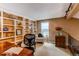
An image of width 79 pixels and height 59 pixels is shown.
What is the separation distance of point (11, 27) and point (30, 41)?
1.52ft

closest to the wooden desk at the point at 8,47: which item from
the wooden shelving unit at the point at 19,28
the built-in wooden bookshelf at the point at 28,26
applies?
the wooden shelving unit at the point at 19,28

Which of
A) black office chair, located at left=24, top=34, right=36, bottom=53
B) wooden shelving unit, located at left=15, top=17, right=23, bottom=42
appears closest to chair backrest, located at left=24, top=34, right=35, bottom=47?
black office chair, located at left=24, top=34, right=36, bottom=53

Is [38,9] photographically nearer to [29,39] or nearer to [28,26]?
[28,26]

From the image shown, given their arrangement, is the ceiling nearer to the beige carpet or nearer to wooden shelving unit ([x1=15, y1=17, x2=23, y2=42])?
wooden shelving unit ([x1=15, y1=17, x2=23, y2=42])

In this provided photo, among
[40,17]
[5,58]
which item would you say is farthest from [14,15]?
[5,58]

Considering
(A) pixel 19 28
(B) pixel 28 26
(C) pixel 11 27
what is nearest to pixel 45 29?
(B) pixel 28 26

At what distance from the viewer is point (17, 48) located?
1.98 m

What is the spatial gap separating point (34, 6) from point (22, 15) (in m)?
0.29

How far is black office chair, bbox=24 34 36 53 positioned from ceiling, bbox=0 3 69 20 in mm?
361

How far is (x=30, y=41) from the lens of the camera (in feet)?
7.01

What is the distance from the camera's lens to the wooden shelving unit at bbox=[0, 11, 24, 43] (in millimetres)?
1854

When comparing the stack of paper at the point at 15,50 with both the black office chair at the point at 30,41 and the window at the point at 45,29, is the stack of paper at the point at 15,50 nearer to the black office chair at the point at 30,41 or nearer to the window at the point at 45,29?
the black office chair at the point at 30,41

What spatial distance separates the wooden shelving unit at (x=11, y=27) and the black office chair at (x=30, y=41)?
0.35 ft

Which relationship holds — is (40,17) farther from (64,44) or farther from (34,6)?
(64,44)
